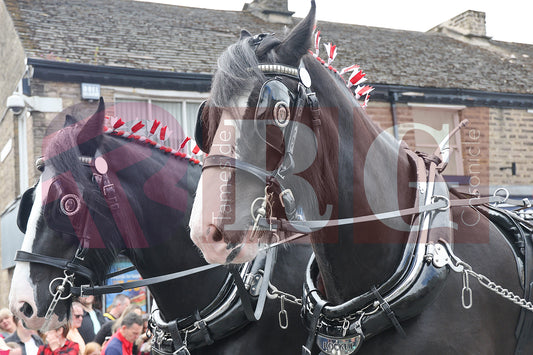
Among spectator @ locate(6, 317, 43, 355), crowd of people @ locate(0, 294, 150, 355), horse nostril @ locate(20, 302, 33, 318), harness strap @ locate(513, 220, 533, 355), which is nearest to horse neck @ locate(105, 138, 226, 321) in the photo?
horse nostril @ locate(20, 302, 33, 318)

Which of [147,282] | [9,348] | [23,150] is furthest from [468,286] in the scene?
[23,150]

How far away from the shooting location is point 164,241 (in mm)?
3410

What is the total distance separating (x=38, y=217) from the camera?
131 inches

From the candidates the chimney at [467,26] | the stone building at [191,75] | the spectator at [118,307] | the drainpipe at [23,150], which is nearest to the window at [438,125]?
the stone building at [191,75]

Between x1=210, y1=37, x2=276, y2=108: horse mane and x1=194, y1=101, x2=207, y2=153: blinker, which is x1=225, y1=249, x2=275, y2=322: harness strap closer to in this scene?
x1=194, y1=101, x2=207, y2=153: blinker

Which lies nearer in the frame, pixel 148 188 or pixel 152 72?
pixel 148 188

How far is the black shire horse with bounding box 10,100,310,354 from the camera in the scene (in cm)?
325

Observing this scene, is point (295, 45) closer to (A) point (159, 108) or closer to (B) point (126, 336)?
(B) point (126, 336)

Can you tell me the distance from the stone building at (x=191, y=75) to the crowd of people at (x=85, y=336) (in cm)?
388

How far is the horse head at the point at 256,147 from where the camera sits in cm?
A: 221

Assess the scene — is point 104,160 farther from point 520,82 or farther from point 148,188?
point 520,82

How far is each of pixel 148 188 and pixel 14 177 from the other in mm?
8846

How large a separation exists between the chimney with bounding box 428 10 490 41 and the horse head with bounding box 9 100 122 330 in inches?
618

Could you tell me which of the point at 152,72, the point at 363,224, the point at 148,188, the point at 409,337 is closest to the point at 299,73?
the point at 363,224
